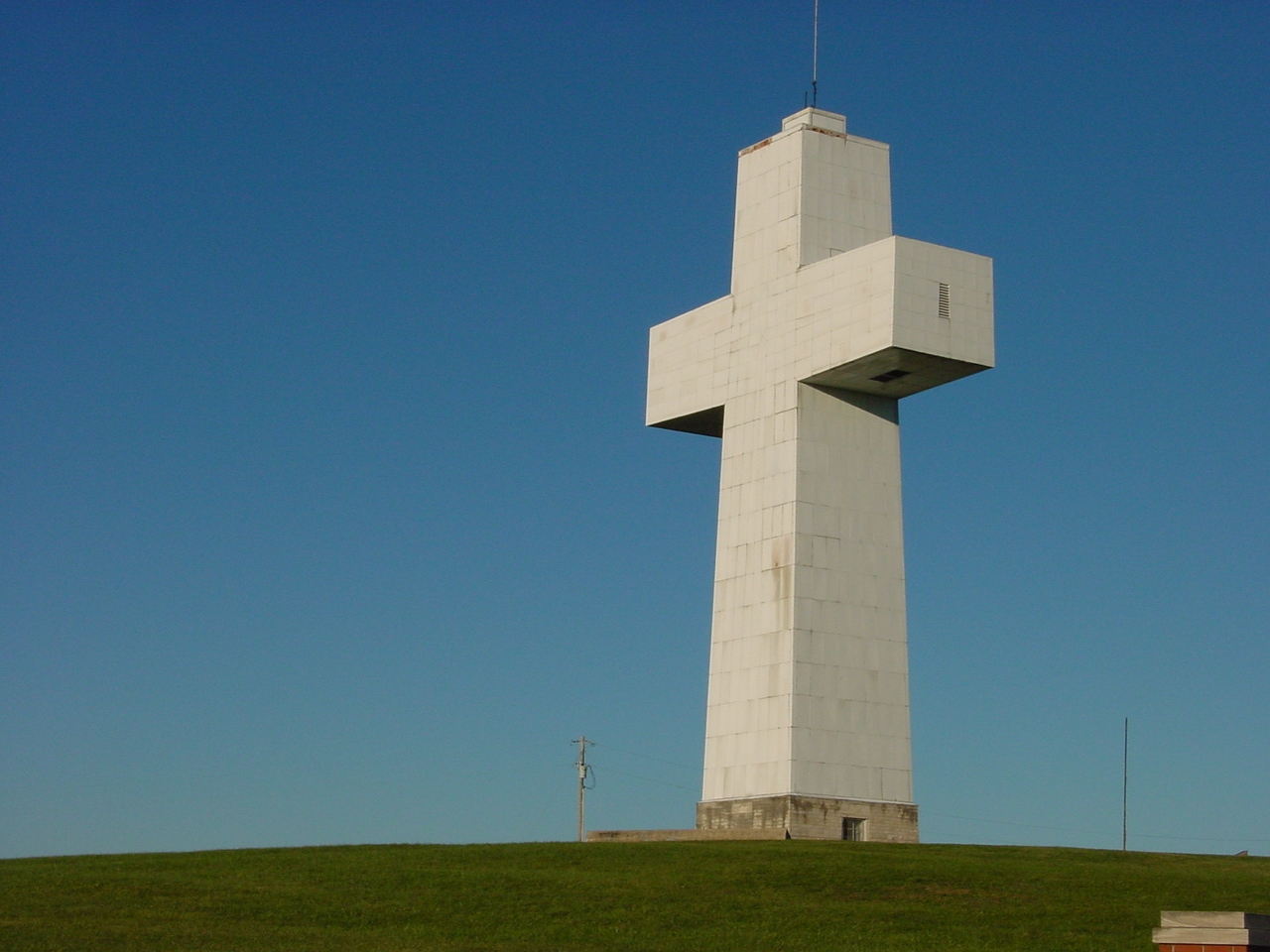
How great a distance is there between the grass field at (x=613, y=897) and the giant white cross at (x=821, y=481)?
3604 millimetres

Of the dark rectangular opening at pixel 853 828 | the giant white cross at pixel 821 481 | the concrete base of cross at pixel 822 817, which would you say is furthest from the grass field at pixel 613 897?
the giant white cross at pixel 821 481

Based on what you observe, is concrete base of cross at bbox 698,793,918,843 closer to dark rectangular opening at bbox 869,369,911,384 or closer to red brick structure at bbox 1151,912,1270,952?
dark rectangular opening at bbox 869,369,911,384

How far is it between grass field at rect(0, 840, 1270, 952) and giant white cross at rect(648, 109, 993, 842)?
360 centimetres

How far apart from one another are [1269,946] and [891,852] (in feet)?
52.8

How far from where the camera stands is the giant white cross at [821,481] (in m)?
35.2

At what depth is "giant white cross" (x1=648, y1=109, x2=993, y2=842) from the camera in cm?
3525

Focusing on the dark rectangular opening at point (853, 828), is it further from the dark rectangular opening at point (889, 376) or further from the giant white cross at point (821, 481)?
the dark rectangular opening at point (889, 376)

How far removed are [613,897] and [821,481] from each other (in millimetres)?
12302

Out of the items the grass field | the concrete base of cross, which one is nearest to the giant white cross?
the concrete base of cross

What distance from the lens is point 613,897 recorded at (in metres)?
26.8

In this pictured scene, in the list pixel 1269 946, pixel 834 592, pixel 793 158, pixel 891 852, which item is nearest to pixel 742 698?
pixel 834 592

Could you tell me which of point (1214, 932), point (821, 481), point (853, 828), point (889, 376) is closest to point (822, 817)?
point (853, 828)

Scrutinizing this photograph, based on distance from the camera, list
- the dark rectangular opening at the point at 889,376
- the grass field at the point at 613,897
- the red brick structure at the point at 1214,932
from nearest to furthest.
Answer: the red brick structure at the point at 1214,932 → the grass field at the point at 613,897 → the dark rectangular opening at the point at 889,376

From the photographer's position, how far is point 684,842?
3309cm
